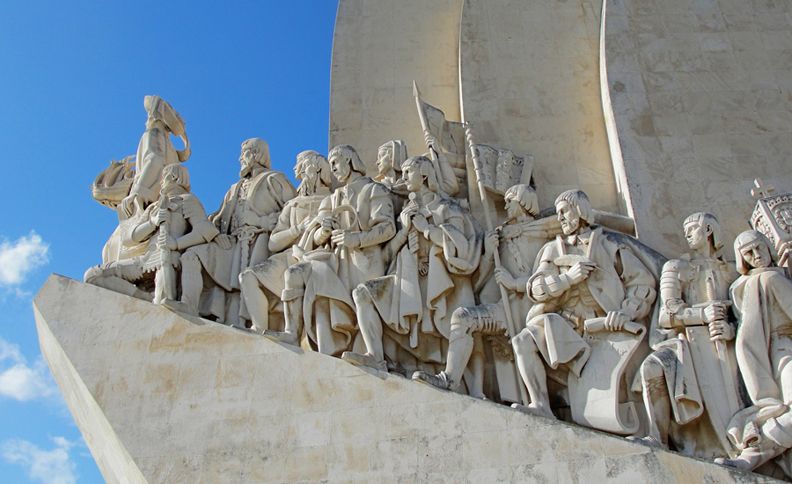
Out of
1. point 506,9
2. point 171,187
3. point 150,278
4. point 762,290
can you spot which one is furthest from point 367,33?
point 762,290

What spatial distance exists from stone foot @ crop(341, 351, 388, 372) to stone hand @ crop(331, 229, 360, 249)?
1.04 metres

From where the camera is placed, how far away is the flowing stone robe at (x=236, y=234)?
8594 millimetres

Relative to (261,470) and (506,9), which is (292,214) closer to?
(261,470)

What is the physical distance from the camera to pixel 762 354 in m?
6.99

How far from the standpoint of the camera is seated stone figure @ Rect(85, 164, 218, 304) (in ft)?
28.0

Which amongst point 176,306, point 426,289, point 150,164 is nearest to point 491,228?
point 426,289

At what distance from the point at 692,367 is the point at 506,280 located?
1.54 metres

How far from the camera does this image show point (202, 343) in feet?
25.3

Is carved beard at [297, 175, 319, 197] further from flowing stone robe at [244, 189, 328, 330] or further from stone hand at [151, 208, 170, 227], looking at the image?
stone hand at [151, 208, 170, 227]

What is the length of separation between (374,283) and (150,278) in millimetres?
2133

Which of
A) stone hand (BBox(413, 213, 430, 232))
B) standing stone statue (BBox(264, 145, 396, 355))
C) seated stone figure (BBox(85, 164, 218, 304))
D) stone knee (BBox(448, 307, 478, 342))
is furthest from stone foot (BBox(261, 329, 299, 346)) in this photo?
stone hand (BBox(413, 213, 430, 232))

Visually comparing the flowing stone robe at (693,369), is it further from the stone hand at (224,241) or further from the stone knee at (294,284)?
the stone hand at (224,241)

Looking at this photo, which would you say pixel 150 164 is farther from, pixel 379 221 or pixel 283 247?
pixel 379 221

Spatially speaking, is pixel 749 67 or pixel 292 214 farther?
pixel 749 67
